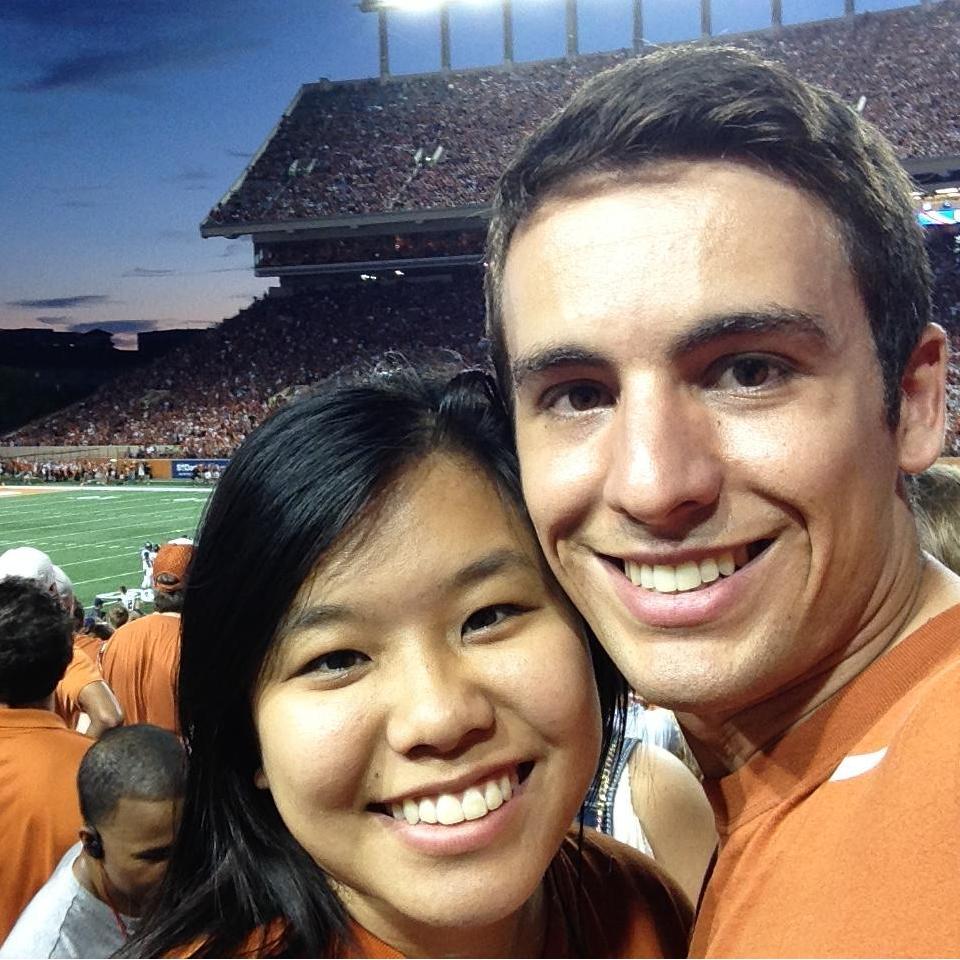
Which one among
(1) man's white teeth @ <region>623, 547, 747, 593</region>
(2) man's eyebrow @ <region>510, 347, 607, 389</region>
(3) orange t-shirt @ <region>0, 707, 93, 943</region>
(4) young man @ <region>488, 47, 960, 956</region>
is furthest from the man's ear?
(3) orange t-shirt @ <region>0, 707, 93, 943</region>

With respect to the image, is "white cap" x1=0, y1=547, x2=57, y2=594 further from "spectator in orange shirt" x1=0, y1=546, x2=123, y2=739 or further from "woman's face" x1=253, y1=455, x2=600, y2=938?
"woman's face" x1=253, y1=455, x2=600, y2=938

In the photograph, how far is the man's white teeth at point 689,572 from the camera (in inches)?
47.1

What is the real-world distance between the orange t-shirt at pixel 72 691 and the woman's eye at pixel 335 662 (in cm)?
301

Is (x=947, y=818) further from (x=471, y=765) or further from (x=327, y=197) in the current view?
(x=327, y=197)

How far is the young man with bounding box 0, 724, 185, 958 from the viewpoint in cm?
206

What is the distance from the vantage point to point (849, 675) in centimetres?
126

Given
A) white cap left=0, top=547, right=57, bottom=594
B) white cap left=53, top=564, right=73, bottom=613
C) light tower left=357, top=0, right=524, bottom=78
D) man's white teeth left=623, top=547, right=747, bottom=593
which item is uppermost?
man's white teeth left=623, top=547, right=747, bottom=593

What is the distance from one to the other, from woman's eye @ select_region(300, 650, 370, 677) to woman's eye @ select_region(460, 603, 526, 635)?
0.46ft

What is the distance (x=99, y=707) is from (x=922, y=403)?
3.52 m

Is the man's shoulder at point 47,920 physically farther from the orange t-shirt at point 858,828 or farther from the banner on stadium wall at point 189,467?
the banner on stadium wall at point 189,467

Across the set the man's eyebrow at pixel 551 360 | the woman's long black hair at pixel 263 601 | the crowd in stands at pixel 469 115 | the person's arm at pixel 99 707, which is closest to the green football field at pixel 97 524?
the crowd in stands at pixel 469 115

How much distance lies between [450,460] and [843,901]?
31.1 inches

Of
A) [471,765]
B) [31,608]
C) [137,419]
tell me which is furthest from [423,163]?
[471,765]

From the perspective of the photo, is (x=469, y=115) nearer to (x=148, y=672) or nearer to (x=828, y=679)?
(x=148, y=672)
